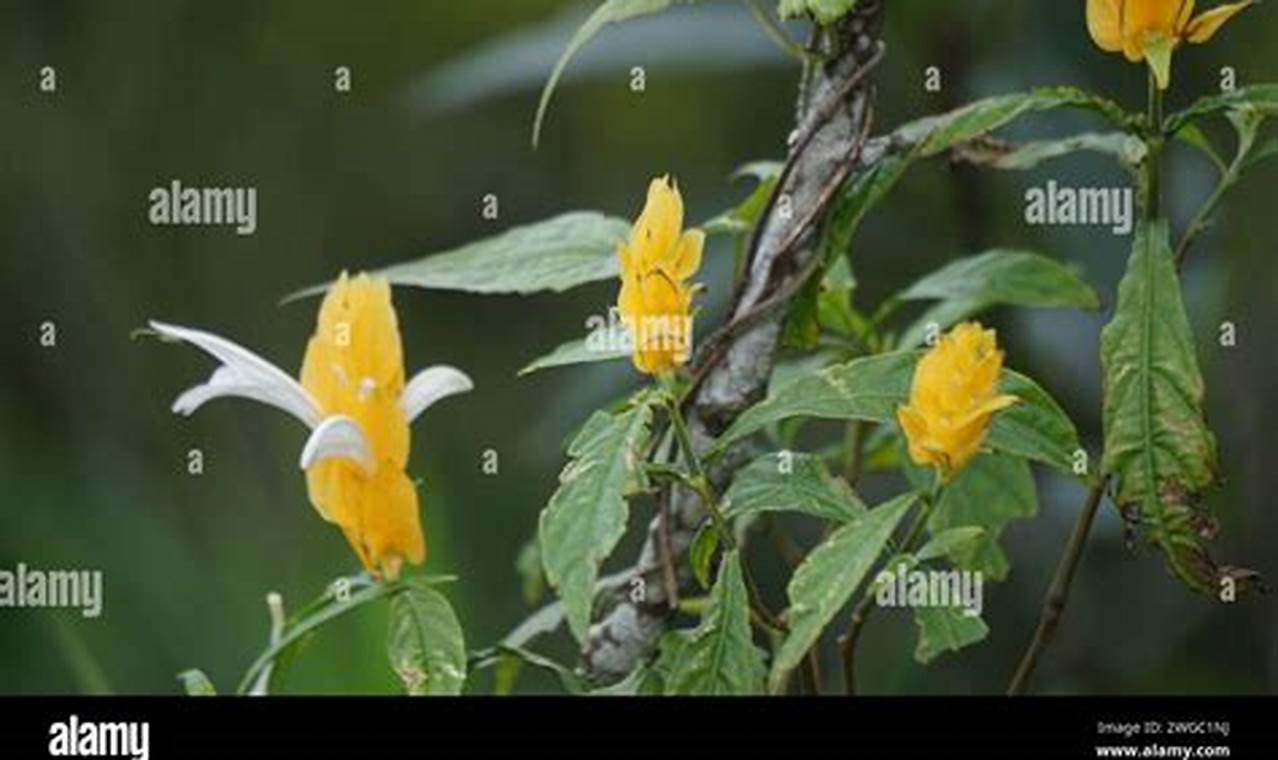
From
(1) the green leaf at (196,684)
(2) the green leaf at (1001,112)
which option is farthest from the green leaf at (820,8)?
(1) the green leaf at (196,684)

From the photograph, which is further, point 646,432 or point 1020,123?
point 1020,123

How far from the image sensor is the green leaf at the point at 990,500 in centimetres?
99

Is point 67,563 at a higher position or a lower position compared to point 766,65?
lower

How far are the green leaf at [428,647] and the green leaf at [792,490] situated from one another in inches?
4.8

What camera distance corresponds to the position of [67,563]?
1.10 meters

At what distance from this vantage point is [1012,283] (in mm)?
985

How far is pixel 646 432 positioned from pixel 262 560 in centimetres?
30

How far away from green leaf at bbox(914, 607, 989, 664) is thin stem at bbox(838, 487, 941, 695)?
0.09ft

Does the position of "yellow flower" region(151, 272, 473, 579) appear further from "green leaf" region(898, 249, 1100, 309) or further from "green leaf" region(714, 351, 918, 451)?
"green leaf" region(898, 249, 1100, 309)

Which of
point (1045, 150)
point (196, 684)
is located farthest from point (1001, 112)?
point (196, 684)

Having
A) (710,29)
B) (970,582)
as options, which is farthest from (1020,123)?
(970,582)

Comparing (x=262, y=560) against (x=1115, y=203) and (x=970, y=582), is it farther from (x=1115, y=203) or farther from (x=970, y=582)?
(x=1115, y=203)

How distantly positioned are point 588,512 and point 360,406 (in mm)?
124

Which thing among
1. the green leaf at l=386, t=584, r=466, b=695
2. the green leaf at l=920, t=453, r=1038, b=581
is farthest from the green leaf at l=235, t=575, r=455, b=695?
the green leaf at l=920, t=453, r=1038, b=581
